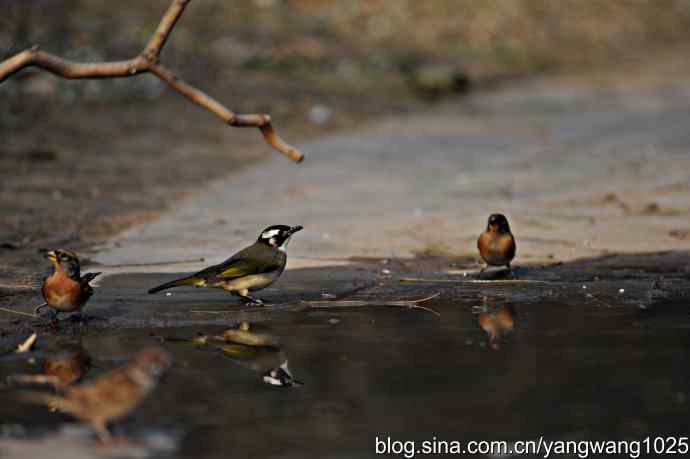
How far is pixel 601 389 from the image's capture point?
21.2ft

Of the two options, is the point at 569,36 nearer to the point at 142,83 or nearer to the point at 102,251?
the point at 142,83

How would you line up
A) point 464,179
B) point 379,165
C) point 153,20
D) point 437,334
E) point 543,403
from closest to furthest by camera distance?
point 543,403, point 437,334, point 464,179, point 379,165, point 153,20

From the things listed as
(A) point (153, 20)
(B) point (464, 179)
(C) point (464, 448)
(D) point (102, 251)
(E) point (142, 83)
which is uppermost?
(A) point (153, 20)

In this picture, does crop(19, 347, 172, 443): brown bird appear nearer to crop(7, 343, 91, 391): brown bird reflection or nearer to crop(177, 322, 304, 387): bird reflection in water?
crop(7, 343, 91, 391): brown bird reflection

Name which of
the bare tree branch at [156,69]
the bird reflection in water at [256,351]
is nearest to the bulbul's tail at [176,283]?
the bird reflection in water at [256,351]

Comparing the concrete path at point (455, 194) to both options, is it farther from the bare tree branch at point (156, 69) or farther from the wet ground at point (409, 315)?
the bare tree branch at point (156, 69)

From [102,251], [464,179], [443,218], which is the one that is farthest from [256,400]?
[464,179]

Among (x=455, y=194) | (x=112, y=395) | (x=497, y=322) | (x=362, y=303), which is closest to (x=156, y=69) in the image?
(x=362, y=303)

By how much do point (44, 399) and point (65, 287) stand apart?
182 cm

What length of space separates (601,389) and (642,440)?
83cm

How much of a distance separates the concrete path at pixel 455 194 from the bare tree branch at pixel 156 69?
211cm

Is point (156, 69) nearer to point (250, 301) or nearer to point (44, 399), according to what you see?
point (250, 301)

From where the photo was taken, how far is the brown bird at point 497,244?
388 inches

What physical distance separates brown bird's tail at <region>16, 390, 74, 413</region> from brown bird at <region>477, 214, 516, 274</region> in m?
4.31
